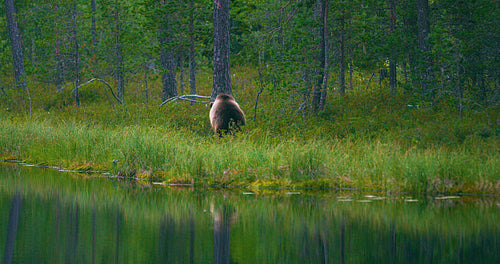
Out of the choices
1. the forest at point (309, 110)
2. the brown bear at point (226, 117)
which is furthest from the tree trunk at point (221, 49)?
the brown bear at point (226, 117)

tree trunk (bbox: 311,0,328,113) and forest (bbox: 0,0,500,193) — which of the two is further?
tree trunk (bbox: 311,0,328,113)

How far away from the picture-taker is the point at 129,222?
8.98 m

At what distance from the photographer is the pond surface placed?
700cm

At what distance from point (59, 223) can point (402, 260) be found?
196 inches

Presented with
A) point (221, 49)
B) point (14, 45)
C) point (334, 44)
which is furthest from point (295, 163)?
point (14, 45)

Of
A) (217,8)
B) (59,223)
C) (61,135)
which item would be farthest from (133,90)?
(59,223)

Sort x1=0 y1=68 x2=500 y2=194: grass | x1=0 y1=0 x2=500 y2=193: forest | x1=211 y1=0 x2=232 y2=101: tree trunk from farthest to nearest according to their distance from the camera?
x1=211 y1=0 x2=232 y2=101: tree trunk, x1=0 y1=0 x2=500 y2=193: forest, x1=0 y1=68 x2=500 y2=194: grass

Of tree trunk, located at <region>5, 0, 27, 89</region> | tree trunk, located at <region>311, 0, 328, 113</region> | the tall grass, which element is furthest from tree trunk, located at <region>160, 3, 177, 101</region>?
the tall grass

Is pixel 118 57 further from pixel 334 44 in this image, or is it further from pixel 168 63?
pixel 334 44

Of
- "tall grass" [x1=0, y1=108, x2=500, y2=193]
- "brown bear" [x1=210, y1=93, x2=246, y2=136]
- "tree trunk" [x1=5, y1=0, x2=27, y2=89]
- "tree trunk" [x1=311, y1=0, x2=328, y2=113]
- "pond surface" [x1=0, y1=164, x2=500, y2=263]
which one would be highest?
"tree trunk" [x1=5, y1=0, x2=27, y2=89]

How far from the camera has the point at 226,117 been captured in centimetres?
1638

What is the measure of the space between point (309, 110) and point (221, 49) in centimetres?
366

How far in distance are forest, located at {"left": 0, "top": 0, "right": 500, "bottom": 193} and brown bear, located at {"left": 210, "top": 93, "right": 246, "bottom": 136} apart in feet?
1.57

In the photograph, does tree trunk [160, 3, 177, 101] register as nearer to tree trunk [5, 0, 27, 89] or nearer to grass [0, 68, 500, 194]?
grass [0, 68, 500, 194]
